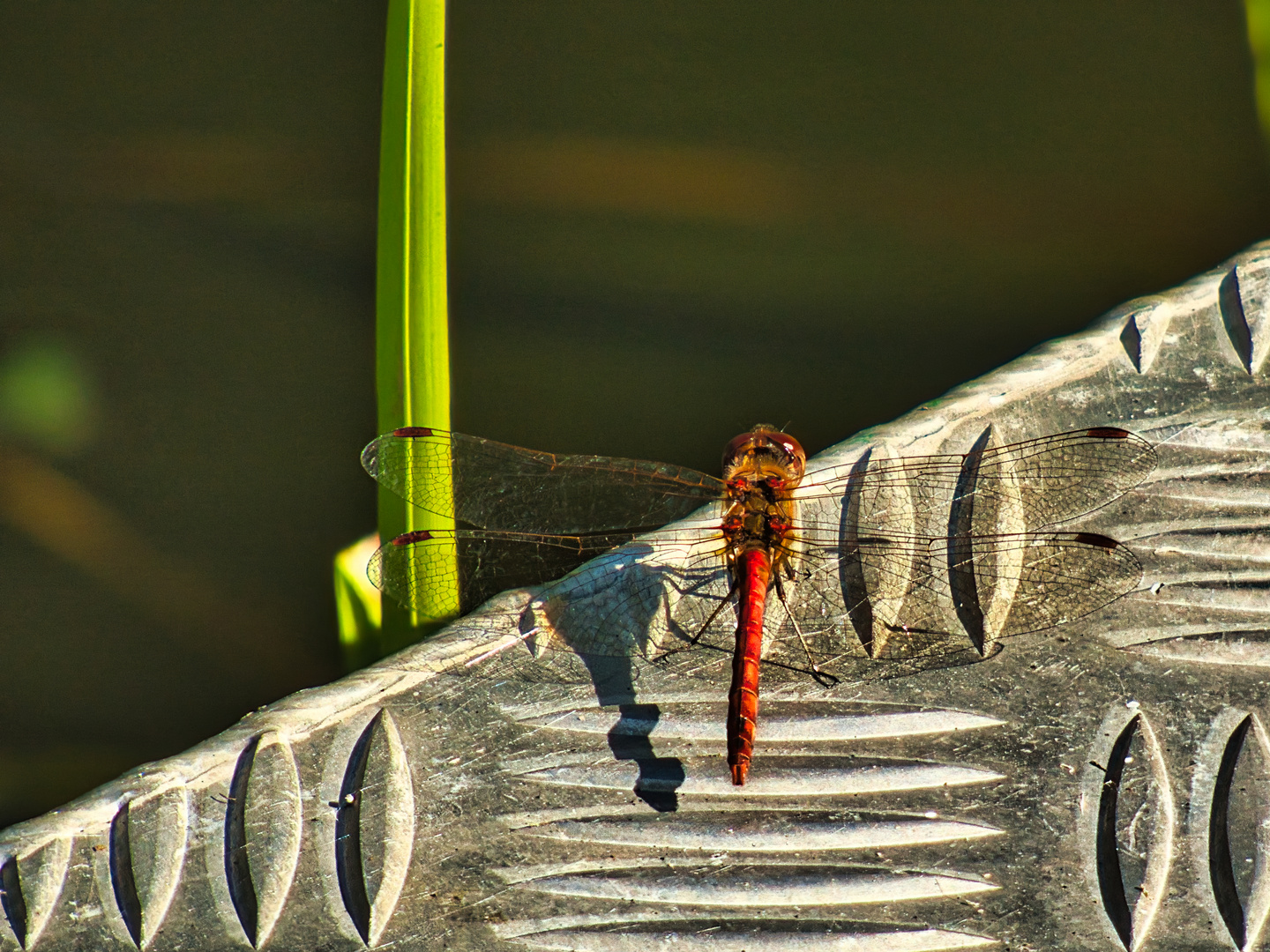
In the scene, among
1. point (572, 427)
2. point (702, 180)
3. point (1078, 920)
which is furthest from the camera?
point (702, 180)

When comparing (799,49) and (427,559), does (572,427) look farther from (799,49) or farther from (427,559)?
(799,49)

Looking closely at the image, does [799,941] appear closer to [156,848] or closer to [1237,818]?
[1237,818]

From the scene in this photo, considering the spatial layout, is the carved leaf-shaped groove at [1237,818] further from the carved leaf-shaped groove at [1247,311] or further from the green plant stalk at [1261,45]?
the green plant stalk at [1261,45]

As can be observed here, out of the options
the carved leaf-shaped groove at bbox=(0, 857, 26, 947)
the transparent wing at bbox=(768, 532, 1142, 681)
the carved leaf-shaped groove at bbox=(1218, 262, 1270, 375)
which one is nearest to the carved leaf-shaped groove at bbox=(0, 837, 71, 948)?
the carved leaf-shaped groove at bbox=(0, 857, 26, 947)

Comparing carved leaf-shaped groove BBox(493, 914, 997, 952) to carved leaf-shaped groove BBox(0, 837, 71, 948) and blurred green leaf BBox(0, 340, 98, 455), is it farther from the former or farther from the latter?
blurred green leaf BBox(0, 340, 98, 455)

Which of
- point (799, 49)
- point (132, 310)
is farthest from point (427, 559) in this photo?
point (799, 49)

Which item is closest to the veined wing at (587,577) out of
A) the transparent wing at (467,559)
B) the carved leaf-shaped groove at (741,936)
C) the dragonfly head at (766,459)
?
the transparent wing at (467,559)

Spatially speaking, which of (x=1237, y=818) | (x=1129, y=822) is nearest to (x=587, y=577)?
(x=1129, y=822)
